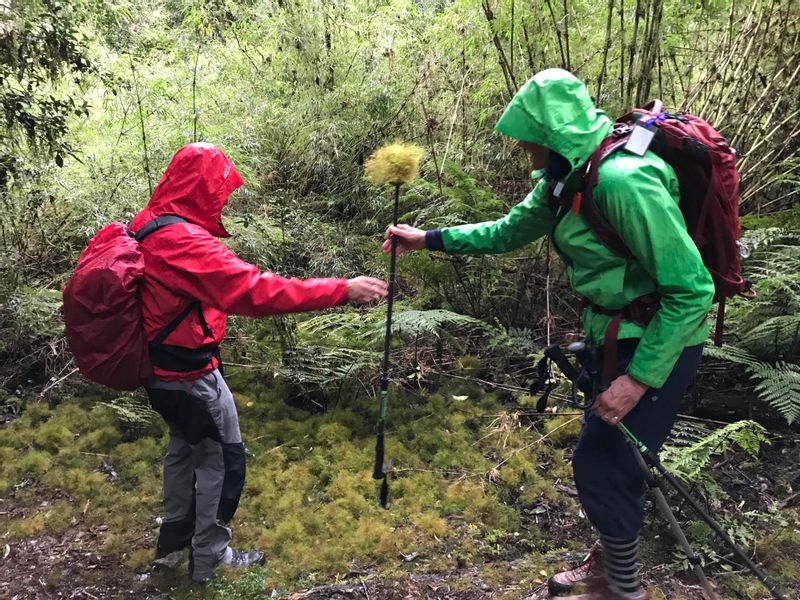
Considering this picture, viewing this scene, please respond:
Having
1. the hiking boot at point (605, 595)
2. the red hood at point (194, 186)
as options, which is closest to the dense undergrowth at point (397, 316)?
the hiking boot at point (605, 595)

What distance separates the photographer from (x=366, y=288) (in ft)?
9.07

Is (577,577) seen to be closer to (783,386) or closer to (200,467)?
(783,386)

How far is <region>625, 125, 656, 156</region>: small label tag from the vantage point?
199cm

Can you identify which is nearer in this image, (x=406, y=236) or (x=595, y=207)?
(x=595, y=207)

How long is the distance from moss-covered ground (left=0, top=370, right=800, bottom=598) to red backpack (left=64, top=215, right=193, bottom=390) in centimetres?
133

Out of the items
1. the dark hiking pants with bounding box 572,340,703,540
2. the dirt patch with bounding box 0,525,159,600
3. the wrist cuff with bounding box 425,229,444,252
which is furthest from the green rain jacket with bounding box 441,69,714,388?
the dirt patch with bounding box 0,525,159,600

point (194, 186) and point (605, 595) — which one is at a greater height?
point (194, 186)

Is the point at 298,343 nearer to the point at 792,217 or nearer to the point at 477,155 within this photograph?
the point at 477,155

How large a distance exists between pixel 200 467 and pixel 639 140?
8.86ft

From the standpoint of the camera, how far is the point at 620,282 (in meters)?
2.13

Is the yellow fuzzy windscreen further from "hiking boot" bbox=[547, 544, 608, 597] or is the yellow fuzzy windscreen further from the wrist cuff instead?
"hiking boot" bbox=[547, 544, 608, 597]

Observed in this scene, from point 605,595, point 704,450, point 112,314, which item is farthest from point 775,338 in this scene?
point 112,314

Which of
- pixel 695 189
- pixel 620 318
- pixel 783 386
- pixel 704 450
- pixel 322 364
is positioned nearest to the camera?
pixel 695 189

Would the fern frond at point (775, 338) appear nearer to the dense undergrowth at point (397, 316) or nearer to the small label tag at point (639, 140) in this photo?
the dense undergrowth at point (397, 316)
